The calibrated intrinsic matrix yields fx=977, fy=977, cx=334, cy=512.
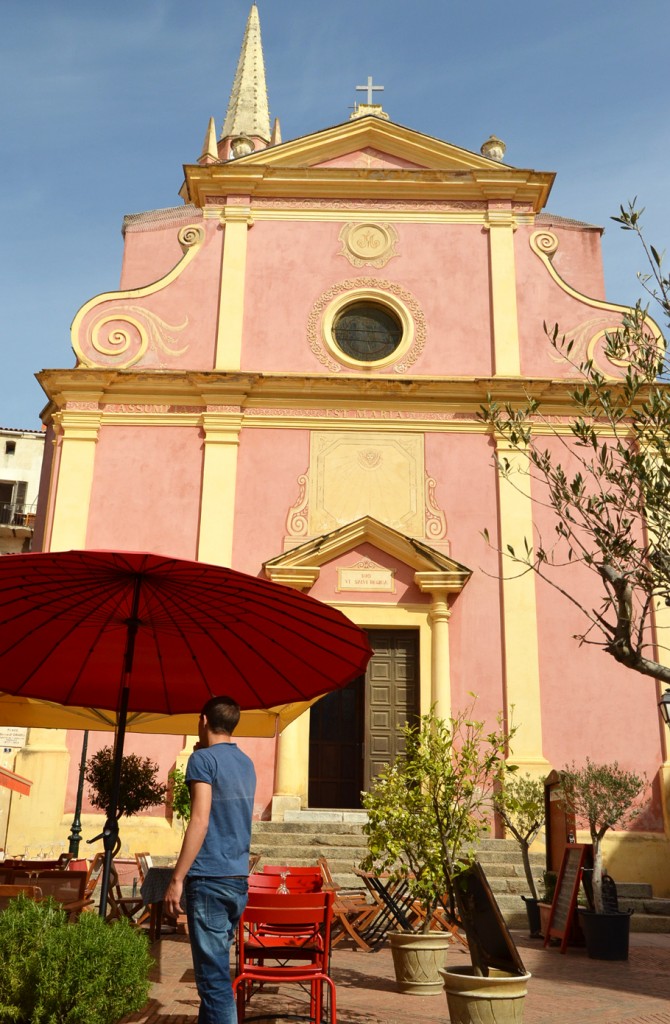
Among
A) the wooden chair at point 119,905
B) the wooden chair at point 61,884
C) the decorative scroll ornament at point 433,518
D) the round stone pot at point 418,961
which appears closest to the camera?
the round stone pot at point 418,961

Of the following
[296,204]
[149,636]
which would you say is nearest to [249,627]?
[149,636]

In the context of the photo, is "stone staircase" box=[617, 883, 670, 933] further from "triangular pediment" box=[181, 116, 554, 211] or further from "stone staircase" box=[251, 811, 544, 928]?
"triangular pediment" box=[181, 116, 554, 211]

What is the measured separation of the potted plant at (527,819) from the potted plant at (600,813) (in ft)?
1.76

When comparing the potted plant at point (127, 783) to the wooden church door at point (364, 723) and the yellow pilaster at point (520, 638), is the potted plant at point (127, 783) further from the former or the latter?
the yellow pilaster at point (520, 638)

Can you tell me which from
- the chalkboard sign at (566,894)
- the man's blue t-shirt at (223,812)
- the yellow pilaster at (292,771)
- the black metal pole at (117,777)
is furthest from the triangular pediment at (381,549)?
the man's blue t-shirt at (223,812)

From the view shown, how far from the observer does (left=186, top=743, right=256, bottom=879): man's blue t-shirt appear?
13.8ft

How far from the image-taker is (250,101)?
31.4m

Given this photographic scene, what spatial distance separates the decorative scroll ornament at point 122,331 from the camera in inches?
634

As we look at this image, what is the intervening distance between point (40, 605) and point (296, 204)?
42.6ft

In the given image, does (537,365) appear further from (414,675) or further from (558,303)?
(414,675)

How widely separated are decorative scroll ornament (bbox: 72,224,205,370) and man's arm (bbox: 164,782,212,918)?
12498mm

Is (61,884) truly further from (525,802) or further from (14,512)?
(14,512)

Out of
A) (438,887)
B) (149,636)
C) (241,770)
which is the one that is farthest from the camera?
(438,887)

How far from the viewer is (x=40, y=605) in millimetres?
5605
